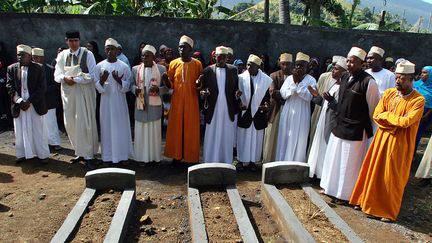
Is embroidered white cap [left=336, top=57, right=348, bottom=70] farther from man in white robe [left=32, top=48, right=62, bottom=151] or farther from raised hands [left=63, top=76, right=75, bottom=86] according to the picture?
man in white robe [left=32, top=48, right=62, bottom=151]

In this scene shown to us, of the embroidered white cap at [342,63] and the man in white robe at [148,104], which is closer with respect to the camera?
the embroidered white cap at [342,63]

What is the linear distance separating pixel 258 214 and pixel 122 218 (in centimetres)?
180

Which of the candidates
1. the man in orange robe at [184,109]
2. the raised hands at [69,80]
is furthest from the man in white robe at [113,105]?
the man in orange robe at [184,109]

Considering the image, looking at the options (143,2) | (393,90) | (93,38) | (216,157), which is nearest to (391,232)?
(393,90)

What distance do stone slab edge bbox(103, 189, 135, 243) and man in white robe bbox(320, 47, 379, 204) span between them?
276 cm

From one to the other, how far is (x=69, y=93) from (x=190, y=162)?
2316 mm

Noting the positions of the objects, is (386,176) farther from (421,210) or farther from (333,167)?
(421,210)

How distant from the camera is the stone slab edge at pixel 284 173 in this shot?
5.32m

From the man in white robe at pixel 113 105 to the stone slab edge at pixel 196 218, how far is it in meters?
1.84

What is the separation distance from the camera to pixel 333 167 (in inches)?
209

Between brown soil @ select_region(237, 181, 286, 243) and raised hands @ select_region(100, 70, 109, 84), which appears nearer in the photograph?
brown soil @ select_region(237, 181, 286, 243)

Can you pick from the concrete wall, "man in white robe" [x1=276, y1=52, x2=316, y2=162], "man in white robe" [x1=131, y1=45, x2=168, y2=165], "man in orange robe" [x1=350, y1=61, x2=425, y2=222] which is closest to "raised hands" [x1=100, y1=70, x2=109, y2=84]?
"man in white robe" [x1=131, y1=45, x2=168, y2=165]

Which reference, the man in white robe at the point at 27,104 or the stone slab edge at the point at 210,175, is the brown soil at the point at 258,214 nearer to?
the stone slab edge at the point at 210,175

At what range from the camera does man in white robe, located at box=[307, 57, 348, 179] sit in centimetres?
550
